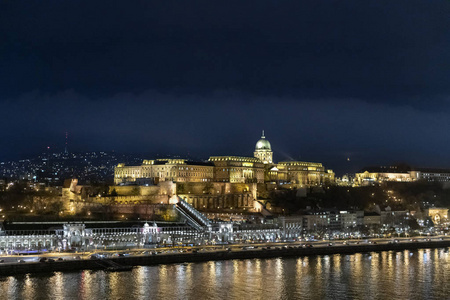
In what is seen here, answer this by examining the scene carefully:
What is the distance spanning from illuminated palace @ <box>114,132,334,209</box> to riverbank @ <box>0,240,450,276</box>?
629 inches

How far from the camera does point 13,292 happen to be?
97.9 feet

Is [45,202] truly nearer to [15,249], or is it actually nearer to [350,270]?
[15,249]

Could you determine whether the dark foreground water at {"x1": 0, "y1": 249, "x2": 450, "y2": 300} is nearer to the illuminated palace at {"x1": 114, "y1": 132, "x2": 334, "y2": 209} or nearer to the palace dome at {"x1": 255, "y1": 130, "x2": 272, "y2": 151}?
the illuminated palace at {"x1": 114, "y1": 132, "x2": 334, "y2": 209}

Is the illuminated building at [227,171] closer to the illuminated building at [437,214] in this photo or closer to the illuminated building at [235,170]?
the illuminated building at [235,170]

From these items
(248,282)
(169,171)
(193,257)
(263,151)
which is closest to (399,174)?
(263,151)

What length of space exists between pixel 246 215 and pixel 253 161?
26.6 meters

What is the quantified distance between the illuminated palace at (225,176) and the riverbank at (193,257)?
52.4 ft

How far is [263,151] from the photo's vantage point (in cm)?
9531

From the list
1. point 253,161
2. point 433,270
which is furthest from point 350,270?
point 253,161

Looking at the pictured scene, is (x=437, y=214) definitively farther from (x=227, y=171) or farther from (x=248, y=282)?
(x=248, y=282)

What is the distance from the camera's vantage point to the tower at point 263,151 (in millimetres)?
95062

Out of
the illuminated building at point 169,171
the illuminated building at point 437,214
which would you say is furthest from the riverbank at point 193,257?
the illuminated building at point 169,171

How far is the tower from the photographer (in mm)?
95062

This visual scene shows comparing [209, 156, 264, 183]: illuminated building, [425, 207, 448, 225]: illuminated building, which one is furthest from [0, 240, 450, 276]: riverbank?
[209, 156, 264, 183]: illuminated building
